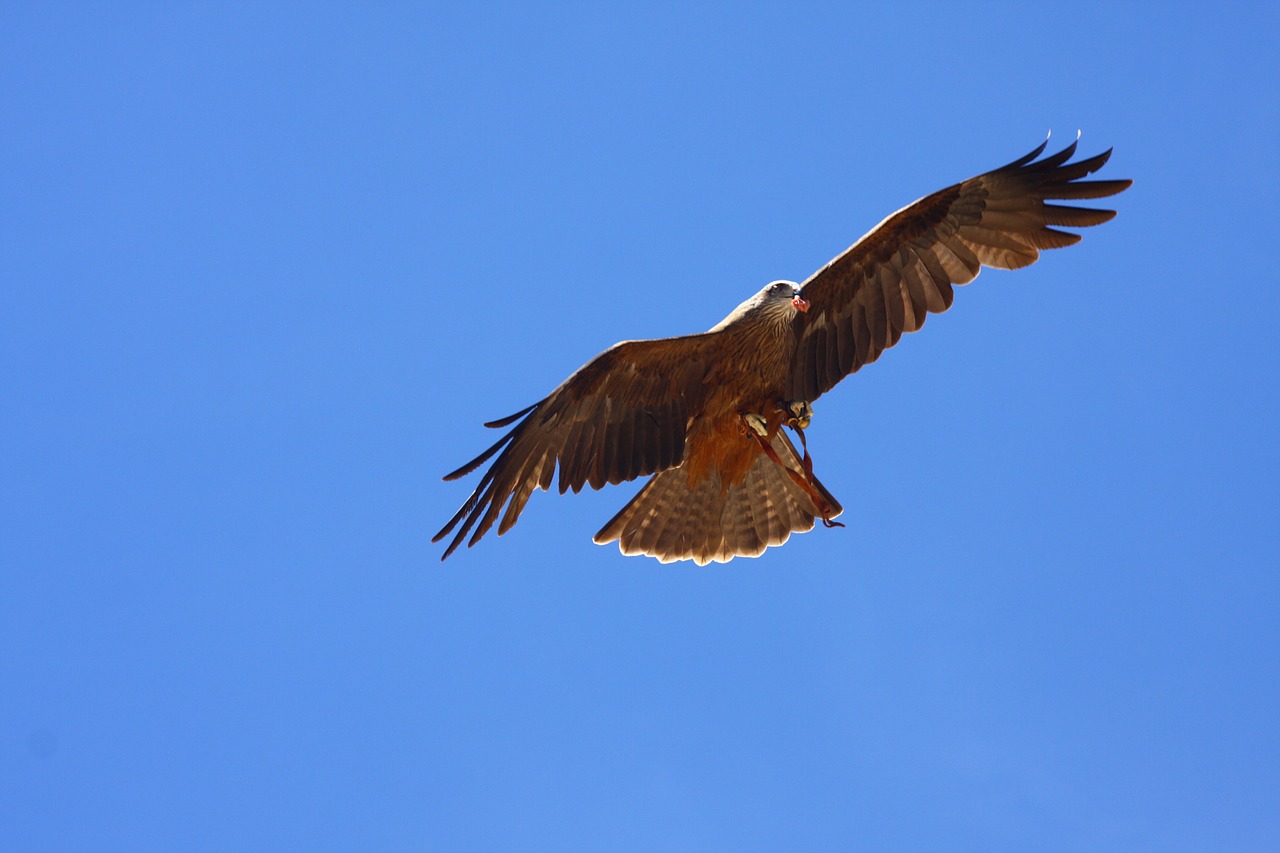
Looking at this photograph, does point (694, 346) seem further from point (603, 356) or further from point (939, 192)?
point (939, 192)

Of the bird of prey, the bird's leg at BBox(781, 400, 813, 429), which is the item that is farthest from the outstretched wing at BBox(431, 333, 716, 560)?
the bird's leg at BBox(781, 400, 813, 429)

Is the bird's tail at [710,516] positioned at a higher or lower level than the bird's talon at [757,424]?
lower

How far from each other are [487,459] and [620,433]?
943mm

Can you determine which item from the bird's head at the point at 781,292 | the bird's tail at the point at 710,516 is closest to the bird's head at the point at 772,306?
the bird's head at the point at 781,292

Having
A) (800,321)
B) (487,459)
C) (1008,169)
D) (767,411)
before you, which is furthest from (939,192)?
(487,459)

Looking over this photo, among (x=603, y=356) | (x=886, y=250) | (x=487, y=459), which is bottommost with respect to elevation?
(x=487, y=459)

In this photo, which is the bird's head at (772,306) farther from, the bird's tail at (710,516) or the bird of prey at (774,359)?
the bird's tail at (710,516)

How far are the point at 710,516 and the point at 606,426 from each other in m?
1.04

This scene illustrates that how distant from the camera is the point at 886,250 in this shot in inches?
352

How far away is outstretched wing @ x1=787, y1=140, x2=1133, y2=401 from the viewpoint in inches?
341

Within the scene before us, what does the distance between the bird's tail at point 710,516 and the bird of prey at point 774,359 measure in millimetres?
158

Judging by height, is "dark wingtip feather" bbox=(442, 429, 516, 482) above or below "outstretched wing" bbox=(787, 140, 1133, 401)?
below

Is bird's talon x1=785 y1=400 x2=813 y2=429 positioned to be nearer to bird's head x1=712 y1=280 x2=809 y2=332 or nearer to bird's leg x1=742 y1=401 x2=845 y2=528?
bird's leg x1=742 y1=401 x2=845 y2=528

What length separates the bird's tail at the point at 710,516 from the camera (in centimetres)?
962
